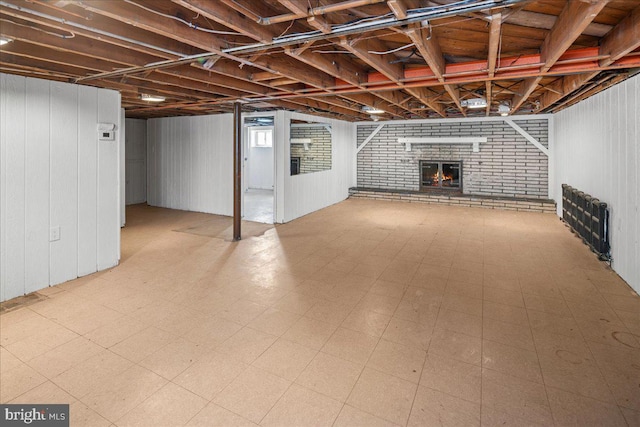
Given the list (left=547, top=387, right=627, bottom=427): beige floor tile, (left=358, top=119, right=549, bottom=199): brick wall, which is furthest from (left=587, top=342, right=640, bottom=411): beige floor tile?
(left=358, top=119, right=549, bottom=199): brick wall

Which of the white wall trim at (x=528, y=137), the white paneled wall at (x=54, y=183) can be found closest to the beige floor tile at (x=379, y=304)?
the white paneled wall at (x=54, y=183)

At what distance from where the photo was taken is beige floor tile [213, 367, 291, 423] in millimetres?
1922

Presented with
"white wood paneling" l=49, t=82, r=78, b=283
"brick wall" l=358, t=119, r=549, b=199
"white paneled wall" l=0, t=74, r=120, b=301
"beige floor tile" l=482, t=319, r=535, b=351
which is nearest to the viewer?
"beige floor tile" l=482, t=319, r=535, b=351

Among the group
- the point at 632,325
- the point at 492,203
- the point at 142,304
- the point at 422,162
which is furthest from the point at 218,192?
the point at 632,325

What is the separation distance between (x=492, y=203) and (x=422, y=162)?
214 cm

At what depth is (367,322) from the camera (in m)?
2.95

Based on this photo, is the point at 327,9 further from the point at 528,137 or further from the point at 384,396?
the point at 528,137

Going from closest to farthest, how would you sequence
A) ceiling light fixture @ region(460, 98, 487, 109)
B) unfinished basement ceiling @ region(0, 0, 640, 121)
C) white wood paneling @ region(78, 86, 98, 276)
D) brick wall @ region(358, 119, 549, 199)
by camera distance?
unfinished basement ceiling @ region(0, 0, 640, 121), white wood paneling @ region(78, 86, 98, 276), ceiling light fixture @ region(460, 98, 487, 109), brick wall @ region(358, 119, 549, 199)

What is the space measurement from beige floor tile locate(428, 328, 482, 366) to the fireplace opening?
24.0 feet

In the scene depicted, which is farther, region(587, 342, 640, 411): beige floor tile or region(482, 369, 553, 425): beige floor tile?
region(587, 342, 640, 411): beige floor tile

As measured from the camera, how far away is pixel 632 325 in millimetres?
2840

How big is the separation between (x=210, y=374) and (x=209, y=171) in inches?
248

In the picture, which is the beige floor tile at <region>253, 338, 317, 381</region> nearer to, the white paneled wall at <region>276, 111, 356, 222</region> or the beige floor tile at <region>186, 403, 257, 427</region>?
the beige floor tile at <region>186, 403, 257, 427</region>

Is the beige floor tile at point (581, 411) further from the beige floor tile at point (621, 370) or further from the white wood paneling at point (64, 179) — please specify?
the white wood paneling at point (64, 179)
